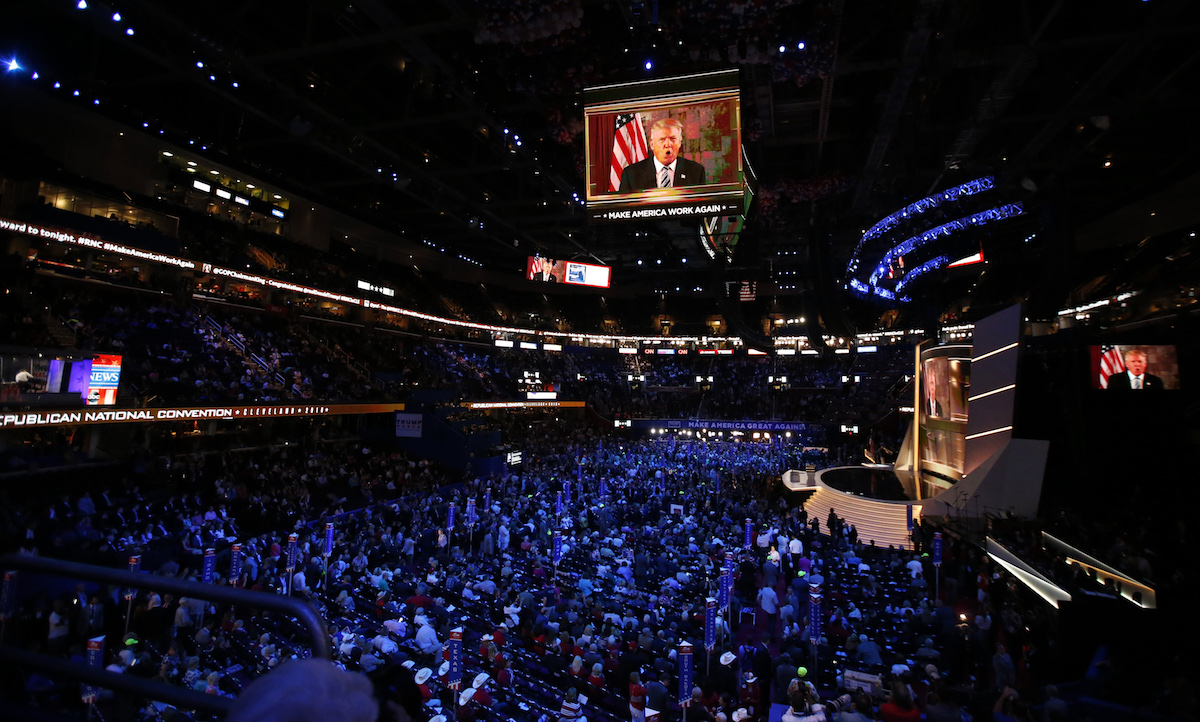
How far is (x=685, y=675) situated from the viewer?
6.34m

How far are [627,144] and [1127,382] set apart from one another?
11983 mm

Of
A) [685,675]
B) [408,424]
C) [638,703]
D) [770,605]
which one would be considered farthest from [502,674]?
[408,424]

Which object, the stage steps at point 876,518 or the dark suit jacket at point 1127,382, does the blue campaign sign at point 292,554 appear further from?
the dark suit jacket at point 1127,382

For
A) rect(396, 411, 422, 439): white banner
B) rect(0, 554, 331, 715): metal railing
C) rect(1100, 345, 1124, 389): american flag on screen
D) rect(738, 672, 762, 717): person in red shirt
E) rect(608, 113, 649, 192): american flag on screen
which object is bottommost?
rect(738, 672, 762, 717): person in red shirt

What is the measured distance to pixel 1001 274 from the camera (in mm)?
25859

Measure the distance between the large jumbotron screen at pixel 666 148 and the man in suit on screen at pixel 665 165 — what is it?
0.02 meters

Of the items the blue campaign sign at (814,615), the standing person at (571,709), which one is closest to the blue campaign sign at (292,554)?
the standing person at (571,709)

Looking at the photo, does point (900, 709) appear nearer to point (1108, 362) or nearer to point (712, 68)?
point (712, 68)

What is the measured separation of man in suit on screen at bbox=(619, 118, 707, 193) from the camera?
870 centimetres

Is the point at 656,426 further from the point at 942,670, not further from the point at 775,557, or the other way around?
the point at 942,670

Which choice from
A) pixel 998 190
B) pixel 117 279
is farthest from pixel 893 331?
pixel 117 279

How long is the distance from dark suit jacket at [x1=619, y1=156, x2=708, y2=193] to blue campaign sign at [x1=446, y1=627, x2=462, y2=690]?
7.12 m

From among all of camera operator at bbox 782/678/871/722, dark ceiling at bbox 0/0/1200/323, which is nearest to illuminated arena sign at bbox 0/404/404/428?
dark ceiling at bbox 0/0/1200/323

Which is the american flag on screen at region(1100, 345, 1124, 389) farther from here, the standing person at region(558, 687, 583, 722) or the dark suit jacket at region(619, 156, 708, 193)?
the standing person at region(558, 687, 583, 722)
